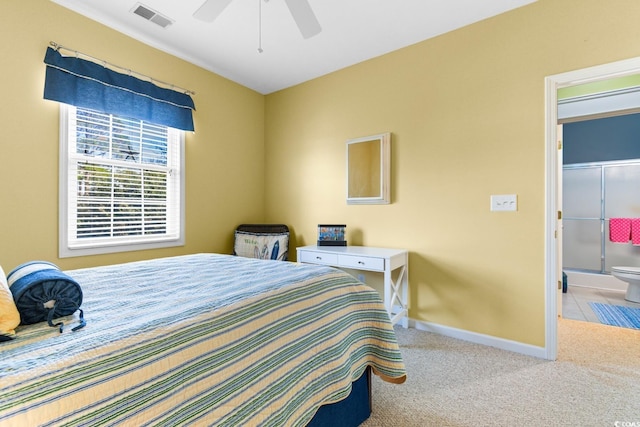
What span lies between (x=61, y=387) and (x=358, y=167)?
9.35 ft

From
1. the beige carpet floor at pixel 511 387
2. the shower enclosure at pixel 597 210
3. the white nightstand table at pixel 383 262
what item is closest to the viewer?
the beige carpet floor at pixel 511 387

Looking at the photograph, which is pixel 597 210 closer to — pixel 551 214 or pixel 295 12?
pixel 551 214

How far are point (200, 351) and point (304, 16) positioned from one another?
1.87m

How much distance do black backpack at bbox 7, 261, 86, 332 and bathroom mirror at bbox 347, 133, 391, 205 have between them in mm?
2523

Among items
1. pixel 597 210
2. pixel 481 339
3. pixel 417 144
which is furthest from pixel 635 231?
pixel 417 144

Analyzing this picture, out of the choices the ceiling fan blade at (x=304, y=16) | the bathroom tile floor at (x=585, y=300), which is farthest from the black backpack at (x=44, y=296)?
the bathroom tile floor at (x=585, y=300)

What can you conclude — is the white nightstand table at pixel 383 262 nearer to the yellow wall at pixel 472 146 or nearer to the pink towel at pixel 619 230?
the yellow wall at pixel 472 146

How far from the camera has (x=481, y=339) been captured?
2488 millimetres

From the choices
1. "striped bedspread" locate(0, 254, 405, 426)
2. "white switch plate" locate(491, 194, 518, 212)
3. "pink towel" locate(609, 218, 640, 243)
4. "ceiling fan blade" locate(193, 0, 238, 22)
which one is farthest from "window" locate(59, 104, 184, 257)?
"pink towel" locate(609, 218, 640, 243)

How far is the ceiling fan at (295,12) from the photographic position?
172 cm

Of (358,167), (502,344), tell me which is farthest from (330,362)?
(358,167)

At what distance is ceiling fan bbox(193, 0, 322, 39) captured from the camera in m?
1.72

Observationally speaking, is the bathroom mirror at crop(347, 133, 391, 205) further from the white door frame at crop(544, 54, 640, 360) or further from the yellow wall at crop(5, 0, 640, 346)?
the white door frame at crop(544, 54, 640, 360)

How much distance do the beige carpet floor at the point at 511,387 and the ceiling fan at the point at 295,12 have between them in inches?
91.5
